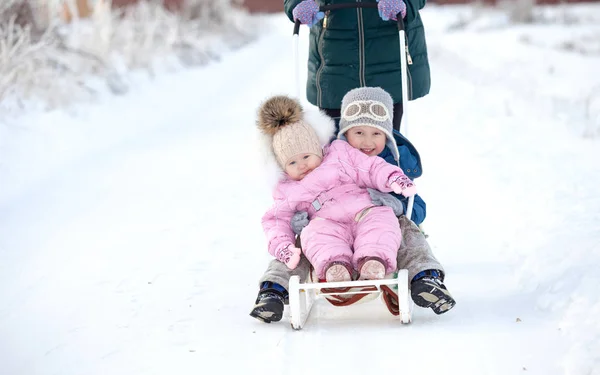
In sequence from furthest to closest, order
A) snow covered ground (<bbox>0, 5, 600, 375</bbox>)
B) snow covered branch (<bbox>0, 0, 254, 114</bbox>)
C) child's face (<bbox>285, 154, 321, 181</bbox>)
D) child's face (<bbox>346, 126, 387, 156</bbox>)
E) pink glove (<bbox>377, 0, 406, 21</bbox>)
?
snow covered branch (<bbox>0, 0, 254, 114</bbox>) → pink glove (<bbox>377, 0, 406, 21</bbox>) → child's face (<bbox>346, 126, 387, 156</bbox>) → child's face (<bbox>285, 154, 321, 181</bbox>) → snow covered ground (<bbox>0, 5, 600, 375</bbox>)

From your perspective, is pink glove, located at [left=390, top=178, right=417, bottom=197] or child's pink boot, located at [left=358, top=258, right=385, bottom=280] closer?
child's pink boot, located at [left=358, top=258, right=385, bottom=280]

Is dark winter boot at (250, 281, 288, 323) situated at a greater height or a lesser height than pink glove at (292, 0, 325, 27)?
lesser

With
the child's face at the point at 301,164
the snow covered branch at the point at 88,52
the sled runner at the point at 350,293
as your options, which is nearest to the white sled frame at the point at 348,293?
the sled runner at the point at 350,293

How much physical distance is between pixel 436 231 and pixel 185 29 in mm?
12839

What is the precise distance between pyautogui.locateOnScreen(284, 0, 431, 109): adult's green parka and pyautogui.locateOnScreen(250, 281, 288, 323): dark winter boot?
1.25 metres

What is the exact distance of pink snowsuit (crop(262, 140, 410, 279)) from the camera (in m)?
3.22

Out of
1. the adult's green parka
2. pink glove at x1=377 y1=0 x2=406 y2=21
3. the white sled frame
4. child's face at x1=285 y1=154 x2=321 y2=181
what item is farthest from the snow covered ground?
pink glove at x1=377 y1=0 x2=406 y2=21

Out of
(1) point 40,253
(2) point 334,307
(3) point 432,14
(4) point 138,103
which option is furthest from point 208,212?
(3) point 432,14

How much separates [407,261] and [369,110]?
736 millimetres

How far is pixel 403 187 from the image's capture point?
10.8ft

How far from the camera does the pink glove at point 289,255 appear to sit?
3.26m

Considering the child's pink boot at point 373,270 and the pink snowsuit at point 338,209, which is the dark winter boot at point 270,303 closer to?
the pink snowsuit at point 338,209

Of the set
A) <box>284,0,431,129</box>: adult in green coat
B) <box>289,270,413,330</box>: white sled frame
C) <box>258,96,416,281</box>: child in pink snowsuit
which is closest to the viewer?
<box>289,270,413,330</box>: white sled frame

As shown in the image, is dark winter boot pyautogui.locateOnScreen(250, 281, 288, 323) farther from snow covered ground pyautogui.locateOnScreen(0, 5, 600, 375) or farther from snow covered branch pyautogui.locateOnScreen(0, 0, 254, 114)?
snow covered branch pyautogui.locateOnScreen(0, 0, 254, 114)
